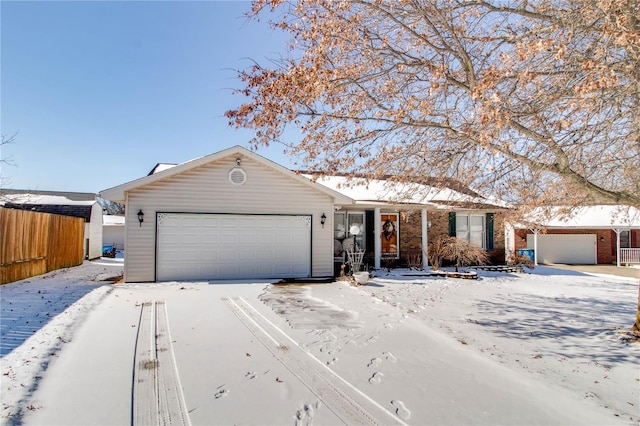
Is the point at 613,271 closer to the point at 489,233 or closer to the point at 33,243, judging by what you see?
the point at 489,233

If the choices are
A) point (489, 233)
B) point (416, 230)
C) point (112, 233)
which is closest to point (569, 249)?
point (489, 233)

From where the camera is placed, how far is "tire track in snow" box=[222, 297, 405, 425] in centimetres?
330

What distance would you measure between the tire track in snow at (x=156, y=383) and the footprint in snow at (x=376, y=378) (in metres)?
1.96

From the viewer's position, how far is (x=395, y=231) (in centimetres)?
1593

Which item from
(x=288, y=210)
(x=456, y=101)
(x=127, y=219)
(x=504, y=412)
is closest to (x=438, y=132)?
(x=456, y=101)

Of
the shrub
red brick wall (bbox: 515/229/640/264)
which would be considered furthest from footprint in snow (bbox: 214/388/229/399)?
red brick wall (bbox: 515/229/640/264)

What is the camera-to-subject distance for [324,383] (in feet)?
13.1

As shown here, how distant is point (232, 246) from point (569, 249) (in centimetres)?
2139

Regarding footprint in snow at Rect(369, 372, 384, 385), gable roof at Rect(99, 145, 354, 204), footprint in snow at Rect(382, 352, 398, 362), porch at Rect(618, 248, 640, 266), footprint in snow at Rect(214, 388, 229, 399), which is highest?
gable roof at Rect(99, 145, 354, 204)

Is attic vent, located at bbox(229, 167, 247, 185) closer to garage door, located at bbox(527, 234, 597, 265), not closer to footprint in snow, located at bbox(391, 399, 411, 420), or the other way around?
footprint in snow, located at bbox(391, 399, 411, 420)

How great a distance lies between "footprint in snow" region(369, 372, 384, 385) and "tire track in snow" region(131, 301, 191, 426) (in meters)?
1.96

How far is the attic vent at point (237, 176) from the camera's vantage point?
12.2 meters

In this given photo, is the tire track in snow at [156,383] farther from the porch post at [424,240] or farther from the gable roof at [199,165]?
the porch post at [424,240]

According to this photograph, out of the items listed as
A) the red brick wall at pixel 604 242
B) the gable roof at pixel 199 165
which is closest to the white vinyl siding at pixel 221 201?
the gable roof at pixel 199 165
